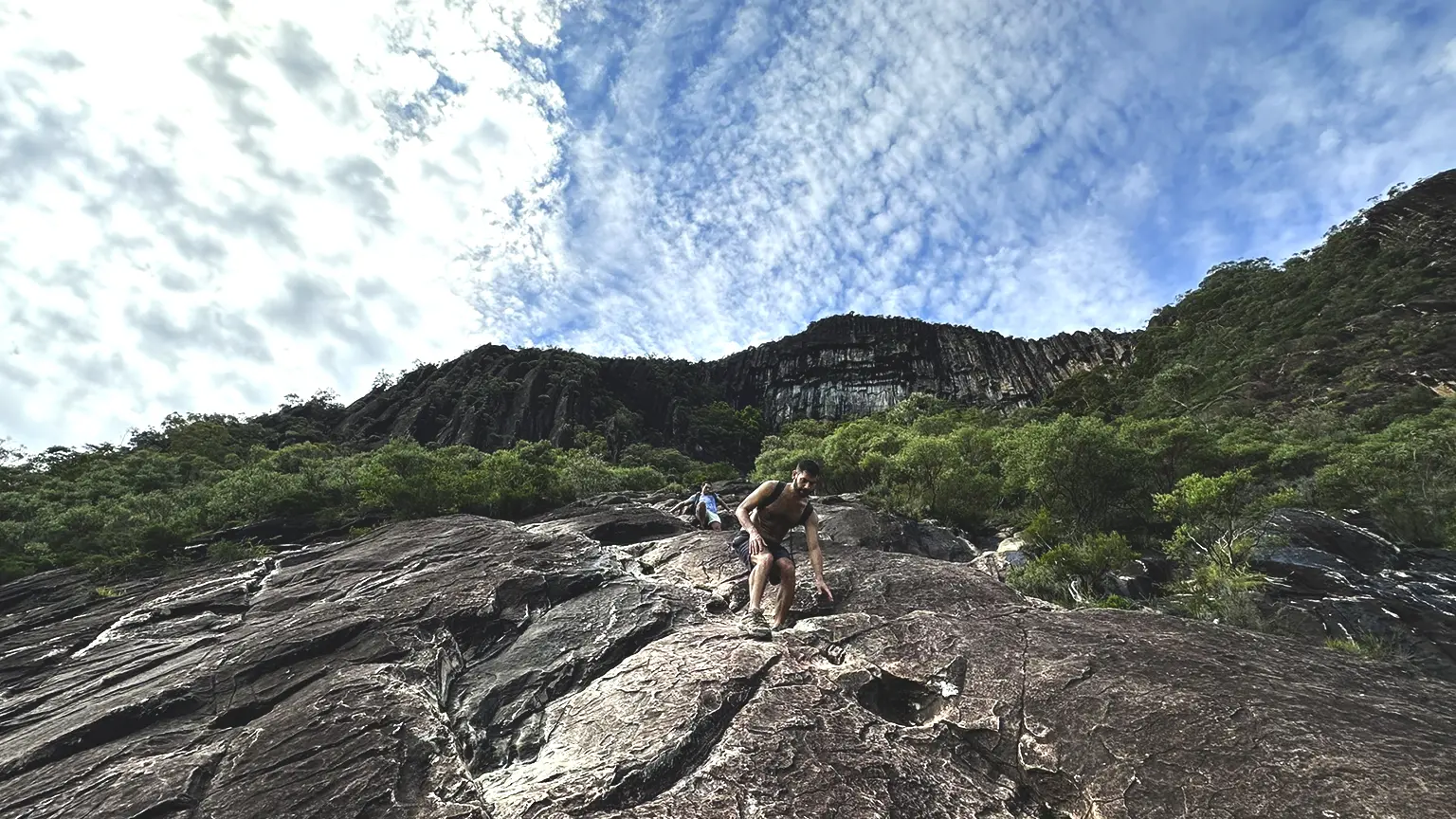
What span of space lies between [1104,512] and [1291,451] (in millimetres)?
10349

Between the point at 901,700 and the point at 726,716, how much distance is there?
2196mm

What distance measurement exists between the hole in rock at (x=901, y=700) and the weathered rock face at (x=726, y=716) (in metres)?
0.03

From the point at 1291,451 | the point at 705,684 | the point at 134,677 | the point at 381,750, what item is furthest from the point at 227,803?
the point at 1291,451

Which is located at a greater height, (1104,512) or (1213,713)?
(1104,512)

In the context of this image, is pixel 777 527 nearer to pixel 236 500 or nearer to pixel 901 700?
pixel 901 700

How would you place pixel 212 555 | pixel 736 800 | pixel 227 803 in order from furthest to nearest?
1. pixel 212 555
2. pixel 227 803
3. pixel 736 800

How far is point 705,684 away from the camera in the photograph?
6660mm

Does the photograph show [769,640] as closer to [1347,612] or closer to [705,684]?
[705,684]

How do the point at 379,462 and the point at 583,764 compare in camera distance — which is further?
the point at 379,462

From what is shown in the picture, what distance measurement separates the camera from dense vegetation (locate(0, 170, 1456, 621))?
20250 mm

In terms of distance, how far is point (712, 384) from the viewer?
119375 millimetres

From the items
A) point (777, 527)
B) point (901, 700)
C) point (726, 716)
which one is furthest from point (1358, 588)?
point (726, 716)

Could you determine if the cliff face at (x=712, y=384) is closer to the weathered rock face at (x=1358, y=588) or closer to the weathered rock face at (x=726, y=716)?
the weathered rock face at (x=1358, y=588)

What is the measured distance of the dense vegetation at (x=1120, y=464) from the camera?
20.2 meters
